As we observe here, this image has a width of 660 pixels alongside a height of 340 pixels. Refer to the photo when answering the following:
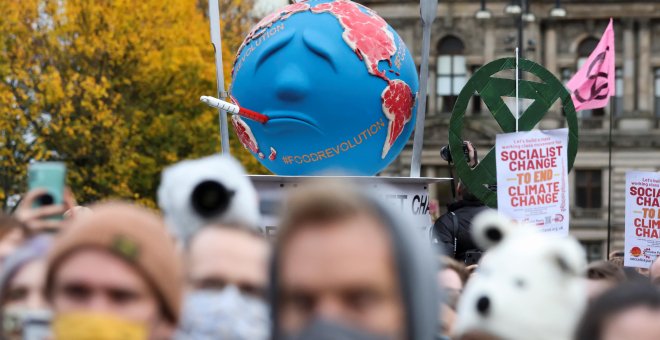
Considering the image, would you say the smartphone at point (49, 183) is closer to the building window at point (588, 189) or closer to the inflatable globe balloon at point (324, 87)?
the inflatable globe balloon at point (324, 87)

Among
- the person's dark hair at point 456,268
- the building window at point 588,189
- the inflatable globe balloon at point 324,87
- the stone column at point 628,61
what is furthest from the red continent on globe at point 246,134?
the stone column at point 628,61

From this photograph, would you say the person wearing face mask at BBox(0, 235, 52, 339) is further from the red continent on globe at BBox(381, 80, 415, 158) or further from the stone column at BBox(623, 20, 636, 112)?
the stone column at BBox(623, 20, 636, 112)

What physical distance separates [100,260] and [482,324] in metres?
0.81

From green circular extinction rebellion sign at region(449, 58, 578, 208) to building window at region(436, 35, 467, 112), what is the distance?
39.7 meters

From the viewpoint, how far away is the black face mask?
8.13ft

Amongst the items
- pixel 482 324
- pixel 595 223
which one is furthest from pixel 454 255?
pixel 595 223

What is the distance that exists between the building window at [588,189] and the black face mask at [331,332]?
4764 cm

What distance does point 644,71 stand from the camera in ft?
165

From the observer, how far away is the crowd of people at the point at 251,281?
2.57 meters

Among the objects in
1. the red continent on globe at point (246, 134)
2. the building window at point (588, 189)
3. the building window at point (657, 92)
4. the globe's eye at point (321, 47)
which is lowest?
the building window at point (588, 189)

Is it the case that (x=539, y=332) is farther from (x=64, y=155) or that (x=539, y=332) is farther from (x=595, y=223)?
(x=595, y=223)

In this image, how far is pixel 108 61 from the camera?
96.1 feet

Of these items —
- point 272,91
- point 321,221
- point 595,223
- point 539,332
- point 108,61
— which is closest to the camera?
point 321,221

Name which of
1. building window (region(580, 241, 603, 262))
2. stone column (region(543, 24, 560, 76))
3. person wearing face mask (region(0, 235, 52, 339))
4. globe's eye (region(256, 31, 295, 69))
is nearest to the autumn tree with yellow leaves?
globe's eye (region(256, 31, 295, 69))
